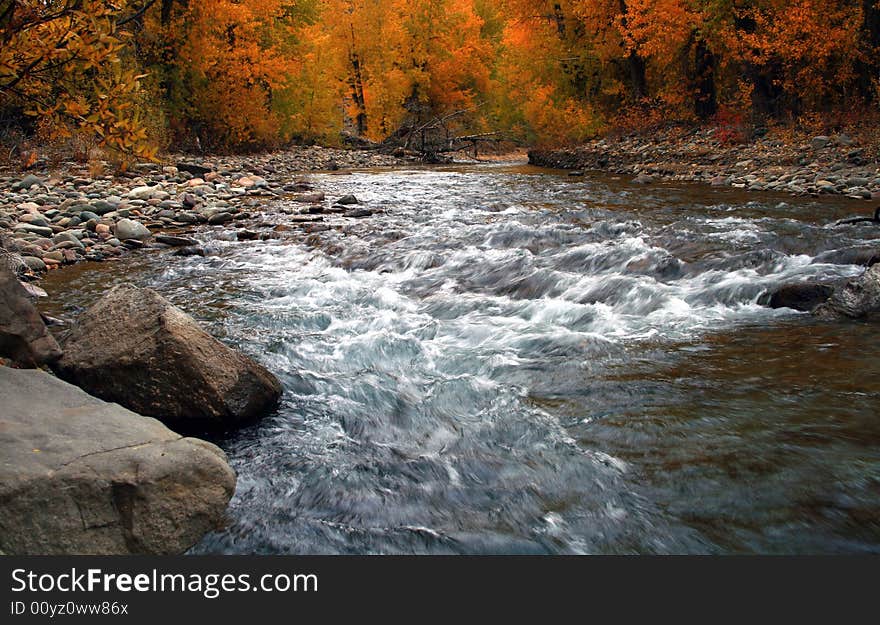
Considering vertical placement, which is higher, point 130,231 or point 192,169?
point 192,169

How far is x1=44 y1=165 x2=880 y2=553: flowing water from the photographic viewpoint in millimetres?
3244

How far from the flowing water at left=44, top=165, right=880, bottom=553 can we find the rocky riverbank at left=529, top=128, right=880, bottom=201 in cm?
452

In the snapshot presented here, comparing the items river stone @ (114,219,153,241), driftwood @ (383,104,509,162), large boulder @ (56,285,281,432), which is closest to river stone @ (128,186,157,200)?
river stone @ (114,219,153,241)

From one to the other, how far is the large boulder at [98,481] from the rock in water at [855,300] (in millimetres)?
5721

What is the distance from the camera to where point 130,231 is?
1067cm

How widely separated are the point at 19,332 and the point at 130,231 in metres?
7.02

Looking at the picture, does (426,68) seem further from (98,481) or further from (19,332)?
(98,481)

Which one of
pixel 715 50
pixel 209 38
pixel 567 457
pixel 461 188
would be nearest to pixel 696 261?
pixel 567 457

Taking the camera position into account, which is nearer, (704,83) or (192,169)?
(192,169)

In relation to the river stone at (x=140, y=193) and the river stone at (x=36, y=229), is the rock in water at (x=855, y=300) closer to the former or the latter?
the river stone at (x=36, y=229)

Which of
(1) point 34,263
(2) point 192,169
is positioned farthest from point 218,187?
(1) point 34,263

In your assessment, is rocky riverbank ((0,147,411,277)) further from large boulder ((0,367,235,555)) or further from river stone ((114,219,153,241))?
large boulder ((0,367,235,555))

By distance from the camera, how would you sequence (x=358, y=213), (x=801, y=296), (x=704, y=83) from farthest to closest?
(x=704, y=83) → (x=358, y=213) → (x=801, y=296)

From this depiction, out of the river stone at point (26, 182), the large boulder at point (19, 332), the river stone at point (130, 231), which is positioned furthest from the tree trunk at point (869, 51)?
the river stone at point (26, 182)
